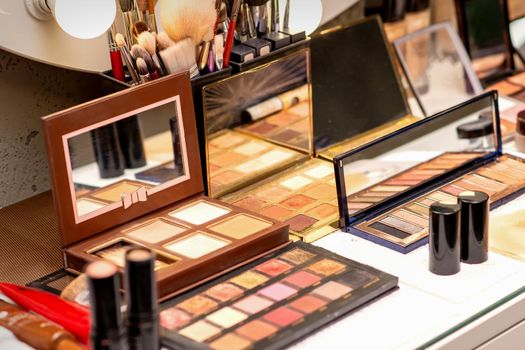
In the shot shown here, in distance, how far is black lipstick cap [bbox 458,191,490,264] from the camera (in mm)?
1376

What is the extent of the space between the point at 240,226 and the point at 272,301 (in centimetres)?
16

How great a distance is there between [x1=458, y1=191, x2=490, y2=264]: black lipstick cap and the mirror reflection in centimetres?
18

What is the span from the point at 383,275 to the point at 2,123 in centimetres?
63

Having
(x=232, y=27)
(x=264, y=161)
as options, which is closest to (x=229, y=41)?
(x=232, y=27)

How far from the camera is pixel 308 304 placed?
1.29 meters

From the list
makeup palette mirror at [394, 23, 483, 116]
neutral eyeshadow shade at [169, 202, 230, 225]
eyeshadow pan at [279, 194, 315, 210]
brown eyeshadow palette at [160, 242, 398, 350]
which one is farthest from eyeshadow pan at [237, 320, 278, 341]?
makeup palette mirror at [394, 23, 483, 116]

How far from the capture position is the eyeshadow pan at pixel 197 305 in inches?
50.4

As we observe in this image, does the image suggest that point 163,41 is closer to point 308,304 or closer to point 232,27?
point 232,27

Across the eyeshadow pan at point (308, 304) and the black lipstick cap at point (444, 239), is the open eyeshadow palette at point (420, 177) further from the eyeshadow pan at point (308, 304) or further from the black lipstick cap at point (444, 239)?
the eyeshadow pan at point (308, 304)

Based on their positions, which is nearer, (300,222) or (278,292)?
(278,292)

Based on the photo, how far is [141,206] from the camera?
1438 millimetres

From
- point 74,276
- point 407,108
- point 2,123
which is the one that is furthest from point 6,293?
point 407,108

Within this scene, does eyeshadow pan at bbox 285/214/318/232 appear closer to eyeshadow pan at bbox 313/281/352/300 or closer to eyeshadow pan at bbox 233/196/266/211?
eyeshadow pan at bbox 233/196/266/211

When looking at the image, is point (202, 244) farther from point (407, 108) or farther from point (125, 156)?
point (407, 108)
